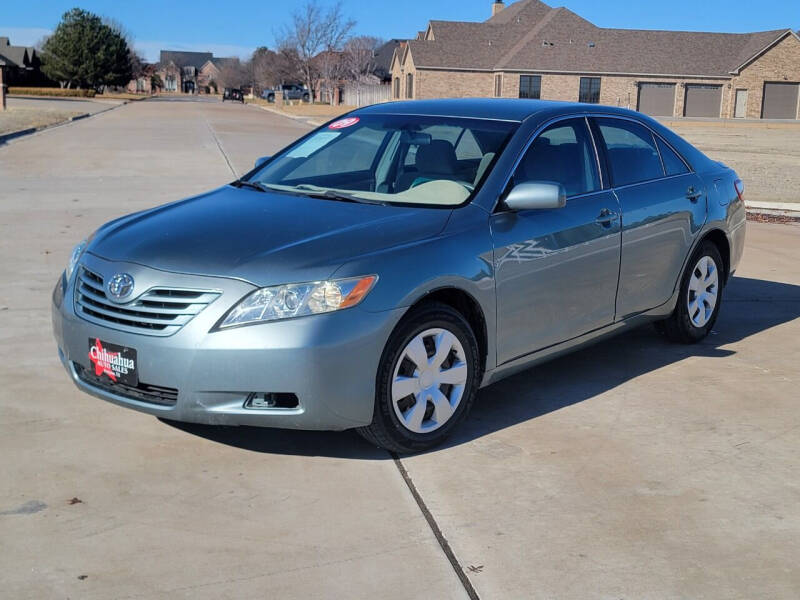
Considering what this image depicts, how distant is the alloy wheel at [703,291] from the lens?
6.57 meters

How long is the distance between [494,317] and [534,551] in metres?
1.43

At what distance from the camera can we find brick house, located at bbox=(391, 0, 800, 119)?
223 ft

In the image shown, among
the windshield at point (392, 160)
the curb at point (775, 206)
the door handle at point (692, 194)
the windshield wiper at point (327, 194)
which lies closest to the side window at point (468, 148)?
the windshield at point (392, 160)

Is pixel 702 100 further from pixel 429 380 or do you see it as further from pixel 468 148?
pixel 429 380

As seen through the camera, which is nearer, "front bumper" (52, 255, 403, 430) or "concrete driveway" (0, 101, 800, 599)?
"concrete driveway" (0, 101, 800, 599)

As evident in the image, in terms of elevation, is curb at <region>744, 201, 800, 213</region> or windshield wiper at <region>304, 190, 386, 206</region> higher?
windshield wiper at <region>304, 190, 386, 206</region>

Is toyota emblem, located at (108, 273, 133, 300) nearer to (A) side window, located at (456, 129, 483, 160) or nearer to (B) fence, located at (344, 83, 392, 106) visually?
(A) side window, located at (456, 129, 483, 160)

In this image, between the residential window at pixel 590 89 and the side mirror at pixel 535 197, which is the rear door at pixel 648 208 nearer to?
the side mirror at pixel 535 197

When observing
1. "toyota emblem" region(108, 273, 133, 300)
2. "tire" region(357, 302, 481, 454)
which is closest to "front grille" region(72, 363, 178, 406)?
→ "toyota emblem" region(108, 273, 133, 300)

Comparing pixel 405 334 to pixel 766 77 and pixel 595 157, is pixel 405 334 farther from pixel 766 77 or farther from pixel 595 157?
pixel 766 77

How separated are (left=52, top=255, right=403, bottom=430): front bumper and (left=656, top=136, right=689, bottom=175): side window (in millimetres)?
2843

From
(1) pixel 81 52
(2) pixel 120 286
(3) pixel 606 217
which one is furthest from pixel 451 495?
(1) pixel 81 52

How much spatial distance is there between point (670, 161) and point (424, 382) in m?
2.79

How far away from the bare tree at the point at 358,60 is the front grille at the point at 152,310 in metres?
89.8
